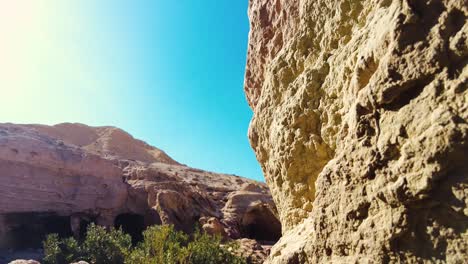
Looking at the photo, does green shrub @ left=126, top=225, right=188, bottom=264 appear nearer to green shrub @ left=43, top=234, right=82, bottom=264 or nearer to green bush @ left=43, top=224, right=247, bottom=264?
green bush @ left=43, top=224, right=247, bottom=264

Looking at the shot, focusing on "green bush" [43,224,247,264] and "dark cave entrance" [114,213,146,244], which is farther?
"dark cave entrance" [114,213,146,244]

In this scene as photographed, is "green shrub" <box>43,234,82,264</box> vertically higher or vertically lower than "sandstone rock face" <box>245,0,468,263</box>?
lower

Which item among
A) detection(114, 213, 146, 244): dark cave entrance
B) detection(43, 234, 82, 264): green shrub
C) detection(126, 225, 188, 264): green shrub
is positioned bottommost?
detection(43, 234, 82, 264): green shrub

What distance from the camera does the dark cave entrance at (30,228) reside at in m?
16.4

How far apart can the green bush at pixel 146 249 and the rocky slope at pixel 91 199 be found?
334 centimetres

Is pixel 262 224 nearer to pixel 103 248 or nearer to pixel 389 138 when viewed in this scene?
pixel 103 248

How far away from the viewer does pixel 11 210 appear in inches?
630

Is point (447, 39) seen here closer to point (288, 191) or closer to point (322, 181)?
point (322, 181)

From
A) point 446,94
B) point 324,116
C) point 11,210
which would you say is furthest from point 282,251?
point 11,210

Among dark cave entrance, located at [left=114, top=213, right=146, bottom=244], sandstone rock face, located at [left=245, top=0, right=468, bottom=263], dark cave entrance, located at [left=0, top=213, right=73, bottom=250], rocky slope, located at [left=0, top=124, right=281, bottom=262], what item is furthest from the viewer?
dark cave entrance, located at [left=114, top=213, right=146, bottom=244]

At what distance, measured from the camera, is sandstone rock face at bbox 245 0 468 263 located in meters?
2.16

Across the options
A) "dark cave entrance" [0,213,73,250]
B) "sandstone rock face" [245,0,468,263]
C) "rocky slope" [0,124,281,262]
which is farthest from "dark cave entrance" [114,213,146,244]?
A: "sandstone rock face" [245,0,468,263]

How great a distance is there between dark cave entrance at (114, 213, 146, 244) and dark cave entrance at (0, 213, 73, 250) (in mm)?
2600

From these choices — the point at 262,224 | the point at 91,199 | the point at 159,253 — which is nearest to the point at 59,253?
the point at 91,199
